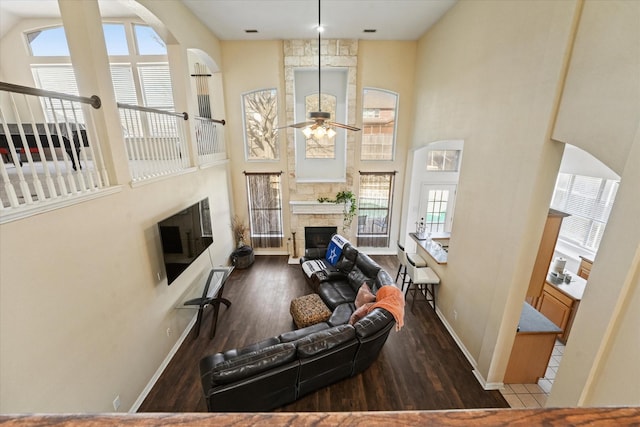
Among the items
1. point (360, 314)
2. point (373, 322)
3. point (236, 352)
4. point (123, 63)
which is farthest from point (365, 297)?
point (123, 63)

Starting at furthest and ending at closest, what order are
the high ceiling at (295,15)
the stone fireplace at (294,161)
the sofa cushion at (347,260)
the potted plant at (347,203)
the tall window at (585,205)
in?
the potted plant at (347,203) → the stone fireplace at (294,161) → the sofa cushion at (347,260) → the tall window at (585,205) → the high ceiling at (295,15)

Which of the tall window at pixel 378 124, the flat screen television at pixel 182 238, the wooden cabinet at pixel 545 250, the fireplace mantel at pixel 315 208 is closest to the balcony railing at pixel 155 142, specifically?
the flat screen television at pixel 182 238

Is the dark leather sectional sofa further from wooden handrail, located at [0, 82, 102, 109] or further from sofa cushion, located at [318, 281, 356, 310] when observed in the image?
wooden handrail, located at [0, 82, 102, 109]

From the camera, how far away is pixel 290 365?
274cm

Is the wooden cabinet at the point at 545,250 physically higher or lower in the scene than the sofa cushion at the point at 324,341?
higher

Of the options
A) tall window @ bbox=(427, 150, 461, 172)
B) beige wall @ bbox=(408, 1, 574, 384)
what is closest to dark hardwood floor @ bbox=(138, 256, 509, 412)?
beige wall @ bbox=(408, 1, 574, 384)

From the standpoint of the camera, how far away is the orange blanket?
3377 millimetres

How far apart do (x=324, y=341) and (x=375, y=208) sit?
14.8ft

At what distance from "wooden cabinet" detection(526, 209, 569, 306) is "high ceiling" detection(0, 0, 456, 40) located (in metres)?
3.72

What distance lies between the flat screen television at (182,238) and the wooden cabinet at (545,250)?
14.6ft

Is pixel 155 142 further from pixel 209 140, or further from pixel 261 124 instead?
pixel 261 124

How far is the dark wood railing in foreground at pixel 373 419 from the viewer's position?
46cm

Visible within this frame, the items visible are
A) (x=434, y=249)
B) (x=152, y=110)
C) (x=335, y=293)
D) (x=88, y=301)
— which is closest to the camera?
(x=88, y=301)

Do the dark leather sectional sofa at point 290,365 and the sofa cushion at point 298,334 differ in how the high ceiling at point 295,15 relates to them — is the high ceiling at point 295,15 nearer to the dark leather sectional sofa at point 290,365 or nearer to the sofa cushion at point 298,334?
the dark leather sectional sofa at point 290,365
